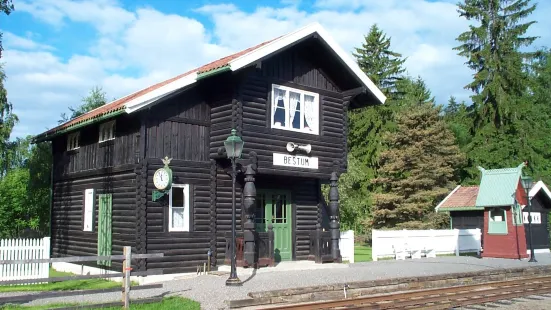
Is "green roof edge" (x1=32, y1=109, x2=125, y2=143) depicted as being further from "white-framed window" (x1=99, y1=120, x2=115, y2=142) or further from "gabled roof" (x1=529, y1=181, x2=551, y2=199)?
"gabled roof" (x1=529, y1=181, x2=551, y2=199)

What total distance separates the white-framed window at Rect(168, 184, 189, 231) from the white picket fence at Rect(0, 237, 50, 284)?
3.68 metres

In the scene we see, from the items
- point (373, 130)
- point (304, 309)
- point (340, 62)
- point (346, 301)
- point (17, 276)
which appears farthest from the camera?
point (373, 130)

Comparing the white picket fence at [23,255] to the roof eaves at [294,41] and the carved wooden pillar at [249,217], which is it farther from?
the roof eaves at [294,41]

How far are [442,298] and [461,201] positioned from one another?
1990 cm

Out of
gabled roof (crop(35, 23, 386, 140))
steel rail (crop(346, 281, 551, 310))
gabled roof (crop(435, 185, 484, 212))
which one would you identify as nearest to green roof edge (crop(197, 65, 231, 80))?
gabled roof (crop(35, 23, 386, 140))

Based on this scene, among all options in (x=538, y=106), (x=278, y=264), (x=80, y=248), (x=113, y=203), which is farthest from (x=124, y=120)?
(x=538, y=106)

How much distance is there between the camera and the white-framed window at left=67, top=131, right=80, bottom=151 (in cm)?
1983

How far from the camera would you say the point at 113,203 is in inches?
664

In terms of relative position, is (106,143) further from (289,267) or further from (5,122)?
(5,122)

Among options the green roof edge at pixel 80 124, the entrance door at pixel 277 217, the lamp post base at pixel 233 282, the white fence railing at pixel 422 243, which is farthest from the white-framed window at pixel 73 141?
the white fence railing at pixel 422 243

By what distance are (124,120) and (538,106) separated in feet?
121

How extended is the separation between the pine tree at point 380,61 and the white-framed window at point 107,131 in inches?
1304

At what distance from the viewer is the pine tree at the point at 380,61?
4779 cm

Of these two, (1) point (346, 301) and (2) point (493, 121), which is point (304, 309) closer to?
(1) point (346, 301)
